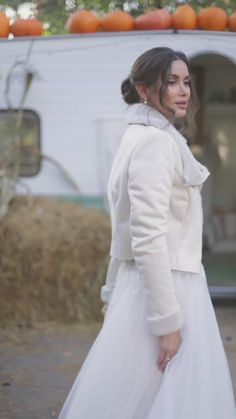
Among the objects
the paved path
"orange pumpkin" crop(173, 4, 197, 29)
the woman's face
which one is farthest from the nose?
"orange pumpkin" crop(173, 4, 197, 29)

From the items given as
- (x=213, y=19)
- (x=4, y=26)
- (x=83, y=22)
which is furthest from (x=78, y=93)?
(x=213, y=19)

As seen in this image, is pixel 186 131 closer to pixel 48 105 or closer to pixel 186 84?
pixel 186 84

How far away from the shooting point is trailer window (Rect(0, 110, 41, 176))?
282 inches

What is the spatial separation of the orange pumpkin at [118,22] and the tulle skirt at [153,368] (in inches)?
181

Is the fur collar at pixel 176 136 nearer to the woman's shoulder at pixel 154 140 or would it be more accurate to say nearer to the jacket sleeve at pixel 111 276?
the woman's shoulder at pixel 154 140

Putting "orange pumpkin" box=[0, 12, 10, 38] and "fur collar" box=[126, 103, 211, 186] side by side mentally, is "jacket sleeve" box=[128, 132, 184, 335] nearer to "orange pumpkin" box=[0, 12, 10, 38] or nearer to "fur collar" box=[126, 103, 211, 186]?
"fur collar" box=[126, 103, 211, 186]

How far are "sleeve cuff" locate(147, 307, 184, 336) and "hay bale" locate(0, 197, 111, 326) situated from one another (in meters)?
3.90

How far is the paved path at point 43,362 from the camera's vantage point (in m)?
4.72

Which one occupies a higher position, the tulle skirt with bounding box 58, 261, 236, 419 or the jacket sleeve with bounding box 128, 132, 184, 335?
the jacket sleeve with bounding box 128, 132, 184, 335

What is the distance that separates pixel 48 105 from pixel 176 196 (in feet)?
15.3

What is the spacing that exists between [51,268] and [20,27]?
2222mm

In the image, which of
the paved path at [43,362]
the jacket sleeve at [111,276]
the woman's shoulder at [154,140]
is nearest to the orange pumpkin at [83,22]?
the paved path at [43,362]

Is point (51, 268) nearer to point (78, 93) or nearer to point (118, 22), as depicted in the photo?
point (78, 93)

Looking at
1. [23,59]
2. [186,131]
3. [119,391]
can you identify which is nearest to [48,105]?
[23,59]
